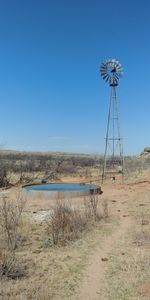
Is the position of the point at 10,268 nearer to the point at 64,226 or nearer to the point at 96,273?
the point at 96,273

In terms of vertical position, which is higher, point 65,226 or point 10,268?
point 65,226

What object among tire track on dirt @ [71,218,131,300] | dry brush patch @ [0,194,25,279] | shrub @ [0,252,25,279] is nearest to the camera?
tire track on dirt @ [71,218,131,300]

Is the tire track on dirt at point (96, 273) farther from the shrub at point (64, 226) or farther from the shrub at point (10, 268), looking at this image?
the shrub at point (10, 268)

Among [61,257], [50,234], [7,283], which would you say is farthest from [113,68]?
[7,283]

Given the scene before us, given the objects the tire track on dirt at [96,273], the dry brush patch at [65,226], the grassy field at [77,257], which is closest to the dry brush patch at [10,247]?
the grassy field at [77,257]

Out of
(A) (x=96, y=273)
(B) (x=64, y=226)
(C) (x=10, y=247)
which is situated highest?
(B) (x=64, y=226)

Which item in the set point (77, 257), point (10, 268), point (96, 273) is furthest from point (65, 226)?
point (10, 268)

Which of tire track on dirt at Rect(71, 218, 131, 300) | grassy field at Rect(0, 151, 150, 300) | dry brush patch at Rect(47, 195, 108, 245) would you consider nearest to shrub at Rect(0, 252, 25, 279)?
grassy field at Rect(0, 151, 150, 300)

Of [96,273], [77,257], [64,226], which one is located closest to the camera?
[96,273]

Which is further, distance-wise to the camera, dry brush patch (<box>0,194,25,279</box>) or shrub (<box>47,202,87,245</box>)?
shrub (<box>47,202,87,245</box>)

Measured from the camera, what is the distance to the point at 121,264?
25.3 ft

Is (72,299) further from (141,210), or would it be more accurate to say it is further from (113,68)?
(113,68)

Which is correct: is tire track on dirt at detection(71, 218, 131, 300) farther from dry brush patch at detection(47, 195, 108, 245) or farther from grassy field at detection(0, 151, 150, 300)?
dry brush patch at detection(47, 195, 108, 245)

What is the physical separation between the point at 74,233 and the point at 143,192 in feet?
32.8
